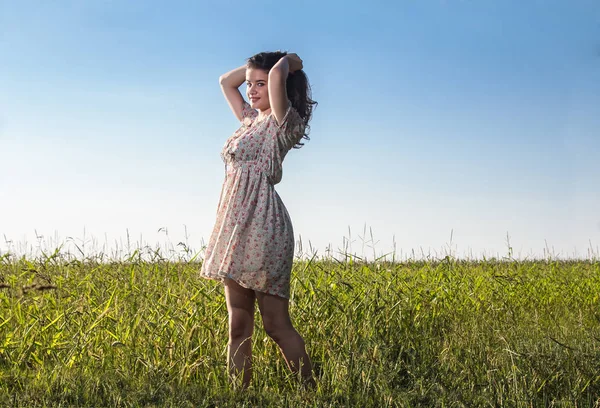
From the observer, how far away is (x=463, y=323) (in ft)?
18.9

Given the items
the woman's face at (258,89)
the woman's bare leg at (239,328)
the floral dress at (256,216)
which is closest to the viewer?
the floral dress at (256,216)

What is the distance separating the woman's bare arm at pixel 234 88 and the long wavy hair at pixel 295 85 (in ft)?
0.69

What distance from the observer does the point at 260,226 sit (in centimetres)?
354

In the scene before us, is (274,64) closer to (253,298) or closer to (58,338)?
(253,298)

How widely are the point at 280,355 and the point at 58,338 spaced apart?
5.40 feet

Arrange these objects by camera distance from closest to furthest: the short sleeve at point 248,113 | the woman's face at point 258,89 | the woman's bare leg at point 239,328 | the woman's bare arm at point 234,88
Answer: the woman's bare leg at point 239,328 < the woman's face at point 258,89 < the short sleeve at point 248,113 < the woman's bare arm at point 234,88

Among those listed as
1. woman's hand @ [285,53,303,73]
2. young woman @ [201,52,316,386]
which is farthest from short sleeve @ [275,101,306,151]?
woman's hand @ [285,53,303,73]

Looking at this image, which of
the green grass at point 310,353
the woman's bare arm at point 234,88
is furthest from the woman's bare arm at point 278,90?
the green grass at point 310,353

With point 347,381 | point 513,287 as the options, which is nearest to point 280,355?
point 347,381

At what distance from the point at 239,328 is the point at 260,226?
25.2 inches

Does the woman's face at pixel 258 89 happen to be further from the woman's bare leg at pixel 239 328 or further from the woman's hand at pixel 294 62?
the woman's bare leg at pixel 239 328

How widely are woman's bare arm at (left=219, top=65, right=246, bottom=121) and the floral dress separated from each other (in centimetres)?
38

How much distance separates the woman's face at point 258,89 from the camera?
3791 mm

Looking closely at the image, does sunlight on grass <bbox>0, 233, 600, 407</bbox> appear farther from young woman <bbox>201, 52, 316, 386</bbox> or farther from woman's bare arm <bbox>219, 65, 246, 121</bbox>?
woman's bare arm <bbox>219, 65, 246, 121</bbox>
